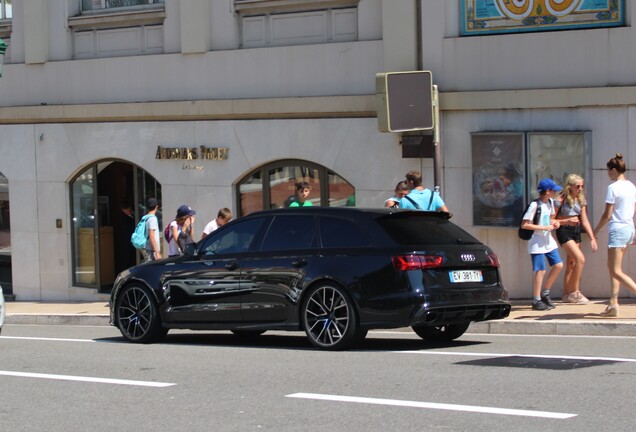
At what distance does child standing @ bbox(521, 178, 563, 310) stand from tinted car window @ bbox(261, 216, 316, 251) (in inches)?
143

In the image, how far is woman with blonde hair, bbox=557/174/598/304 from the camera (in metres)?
15.1

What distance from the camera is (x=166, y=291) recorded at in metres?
12.9

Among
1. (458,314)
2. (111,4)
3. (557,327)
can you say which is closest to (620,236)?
(557,327)

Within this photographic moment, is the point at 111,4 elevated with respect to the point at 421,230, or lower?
elevated

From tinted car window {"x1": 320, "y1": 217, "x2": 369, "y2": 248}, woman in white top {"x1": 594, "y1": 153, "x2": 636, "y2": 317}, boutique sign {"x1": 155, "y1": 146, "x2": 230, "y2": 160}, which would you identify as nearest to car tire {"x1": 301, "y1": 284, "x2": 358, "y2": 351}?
tinted car window {"x1": 320, "y1": 217, "x2": 369, "y2": 248}

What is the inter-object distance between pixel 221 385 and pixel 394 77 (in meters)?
7.38

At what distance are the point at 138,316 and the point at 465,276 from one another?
3.93 metres

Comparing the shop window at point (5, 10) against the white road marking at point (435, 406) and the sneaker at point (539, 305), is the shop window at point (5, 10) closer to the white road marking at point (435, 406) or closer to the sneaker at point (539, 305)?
the sneaker at point (539, 305)

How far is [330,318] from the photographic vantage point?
1152cm

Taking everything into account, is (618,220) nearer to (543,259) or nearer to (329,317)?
(543,259)

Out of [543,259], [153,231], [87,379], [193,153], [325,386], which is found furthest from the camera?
[193,153]

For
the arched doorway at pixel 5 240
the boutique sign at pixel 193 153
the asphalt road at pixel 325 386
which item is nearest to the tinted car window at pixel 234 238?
the asphalt road at pixel 325 386

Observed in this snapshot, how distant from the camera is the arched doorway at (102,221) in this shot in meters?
21.2

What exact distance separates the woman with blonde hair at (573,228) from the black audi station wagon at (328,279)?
10.8ft
